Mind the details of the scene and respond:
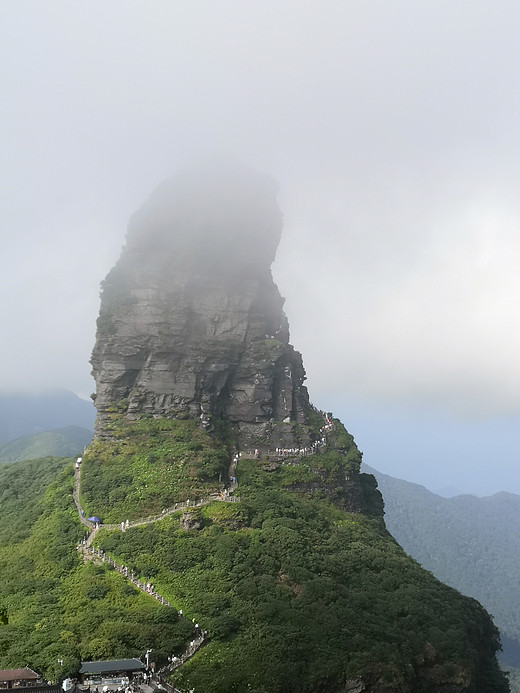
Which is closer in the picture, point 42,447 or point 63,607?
point 63,607

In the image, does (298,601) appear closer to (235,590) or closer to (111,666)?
(235,590)

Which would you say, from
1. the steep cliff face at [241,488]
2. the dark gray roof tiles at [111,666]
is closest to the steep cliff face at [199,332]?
the steep cliff face at [241,488]

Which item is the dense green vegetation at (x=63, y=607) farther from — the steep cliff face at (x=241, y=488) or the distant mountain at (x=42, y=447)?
the distant mountain at (x=42, y=447)

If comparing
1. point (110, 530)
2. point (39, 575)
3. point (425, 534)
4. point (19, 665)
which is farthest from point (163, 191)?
point (425, 534)

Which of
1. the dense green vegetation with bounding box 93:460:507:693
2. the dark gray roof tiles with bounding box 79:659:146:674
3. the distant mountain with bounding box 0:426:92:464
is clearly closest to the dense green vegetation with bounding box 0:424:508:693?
the dense green vegetation with bounding box 93:460:507:693

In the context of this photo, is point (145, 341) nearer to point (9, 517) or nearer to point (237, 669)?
point (9, 517)

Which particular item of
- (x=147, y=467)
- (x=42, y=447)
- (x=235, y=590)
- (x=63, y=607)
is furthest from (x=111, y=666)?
(x=42, y=447)

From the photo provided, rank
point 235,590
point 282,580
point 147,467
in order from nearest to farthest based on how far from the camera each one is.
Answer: point 235,590 < point 282,580 < point 147,467

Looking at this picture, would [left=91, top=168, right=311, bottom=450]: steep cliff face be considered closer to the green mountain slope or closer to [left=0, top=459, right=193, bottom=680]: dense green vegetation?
the green mountain slope
